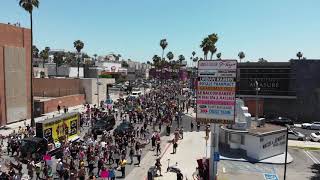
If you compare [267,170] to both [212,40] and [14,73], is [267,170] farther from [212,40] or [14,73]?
[212,40]

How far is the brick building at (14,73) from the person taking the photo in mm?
45812

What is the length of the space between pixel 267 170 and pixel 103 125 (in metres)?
18.1

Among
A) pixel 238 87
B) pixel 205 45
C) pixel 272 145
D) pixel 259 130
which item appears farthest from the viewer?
pixel 205 45

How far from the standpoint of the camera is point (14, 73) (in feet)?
157

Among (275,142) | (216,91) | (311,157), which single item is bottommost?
(311,157)

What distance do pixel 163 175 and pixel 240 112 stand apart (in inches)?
432

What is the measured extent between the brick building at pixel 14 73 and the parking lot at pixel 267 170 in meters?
27.8

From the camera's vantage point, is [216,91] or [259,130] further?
[259,130]

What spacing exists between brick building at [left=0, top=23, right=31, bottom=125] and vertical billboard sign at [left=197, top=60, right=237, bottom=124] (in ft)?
98.3

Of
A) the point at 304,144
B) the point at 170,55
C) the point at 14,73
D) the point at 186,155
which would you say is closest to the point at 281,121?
the point at 304,144

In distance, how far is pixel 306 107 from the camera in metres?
59.3

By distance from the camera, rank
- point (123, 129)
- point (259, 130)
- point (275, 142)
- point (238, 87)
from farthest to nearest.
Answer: point (238, 87), point (123, 129), point (259, 130), point (275, 142)

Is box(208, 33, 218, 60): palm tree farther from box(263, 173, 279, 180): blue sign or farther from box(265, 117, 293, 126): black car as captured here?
box(263, 173, 279, 180): blue sign

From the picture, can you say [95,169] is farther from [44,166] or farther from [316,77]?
[316,77]
